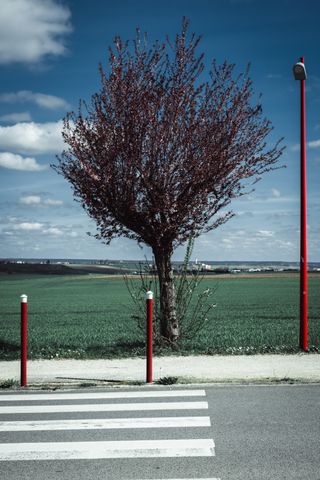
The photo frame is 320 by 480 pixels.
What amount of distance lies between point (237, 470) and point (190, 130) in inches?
273

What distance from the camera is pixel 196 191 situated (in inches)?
426

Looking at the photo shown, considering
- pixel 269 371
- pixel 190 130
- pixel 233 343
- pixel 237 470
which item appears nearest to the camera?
pixel 237 470

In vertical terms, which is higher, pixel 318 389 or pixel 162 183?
pixel 162 183

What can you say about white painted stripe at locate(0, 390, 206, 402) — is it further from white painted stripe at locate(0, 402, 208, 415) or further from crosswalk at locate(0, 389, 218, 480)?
white painted stripe at locate(0, 402, 208, 415)

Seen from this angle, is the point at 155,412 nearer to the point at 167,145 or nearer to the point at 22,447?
the point at 22,447

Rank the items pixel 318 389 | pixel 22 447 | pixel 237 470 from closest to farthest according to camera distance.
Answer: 1. pixel 237 470
2. pixel 22 447
3. pixel 318 389

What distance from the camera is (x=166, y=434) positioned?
229 inches

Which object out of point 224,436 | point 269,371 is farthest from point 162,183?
point 224,436

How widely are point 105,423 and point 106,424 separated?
0.04 meters

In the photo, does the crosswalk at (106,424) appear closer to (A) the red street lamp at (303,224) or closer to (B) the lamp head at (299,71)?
(A) the red street lamp at (303,224)

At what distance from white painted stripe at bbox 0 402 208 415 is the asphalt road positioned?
12mm

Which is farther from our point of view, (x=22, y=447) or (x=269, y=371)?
(x=269, y=371)

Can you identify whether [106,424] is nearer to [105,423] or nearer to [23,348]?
[105,423]

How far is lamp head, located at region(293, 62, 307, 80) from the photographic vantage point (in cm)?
1034
